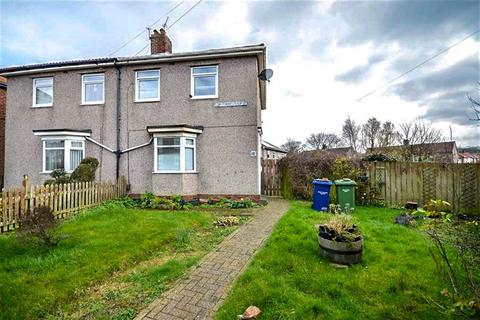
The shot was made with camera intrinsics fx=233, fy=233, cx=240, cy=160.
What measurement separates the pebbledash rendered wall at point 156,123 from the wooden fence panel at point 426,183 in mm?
5601

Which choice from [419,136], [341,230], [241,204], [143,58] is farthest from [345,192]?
[419,136]

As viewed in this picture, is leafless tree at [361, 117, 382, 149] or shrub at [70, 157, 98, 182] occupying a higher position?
leafless tree at [361, 117, 382, 149]

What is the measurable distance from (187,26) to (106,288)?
12830 mm

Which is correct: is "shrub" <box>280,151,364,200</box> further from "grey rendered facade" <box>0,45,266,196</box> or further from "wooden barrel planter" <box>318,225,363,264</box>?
"wooden barrel planter" <box>318,225,363,264</box>

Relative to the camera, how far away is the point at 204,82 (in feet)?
38.4

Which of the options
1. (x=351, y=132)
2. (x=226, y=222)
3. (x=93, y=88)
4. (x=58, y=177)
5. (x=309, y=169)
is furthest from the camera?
(x=351, y=132)

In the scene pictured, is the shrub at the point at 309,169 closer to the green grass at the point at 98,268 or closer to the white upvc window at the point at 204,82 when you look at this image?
the white upvc window at the point at 204,82

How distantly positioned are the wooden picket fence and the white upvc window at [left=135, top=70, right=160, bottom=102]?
4626 mm

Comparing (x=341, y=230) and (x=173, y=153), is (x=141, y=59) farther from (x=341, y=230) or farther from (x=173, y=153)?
(x=341, y=230)

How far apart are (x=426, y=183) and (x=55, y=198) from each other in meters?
13.9

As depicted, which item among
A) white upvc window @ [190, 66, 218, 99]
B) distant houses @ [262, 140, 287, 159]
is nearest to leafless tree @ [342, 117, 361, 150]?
distant houses @ [262, 140, 287, 159]

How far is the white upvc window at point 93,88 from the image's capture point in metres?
12.5

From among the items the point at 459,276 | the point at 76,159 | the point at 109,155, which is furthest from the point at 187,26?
the point at 459,276

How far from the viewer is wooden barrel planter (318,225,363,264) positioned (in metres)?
3.98
